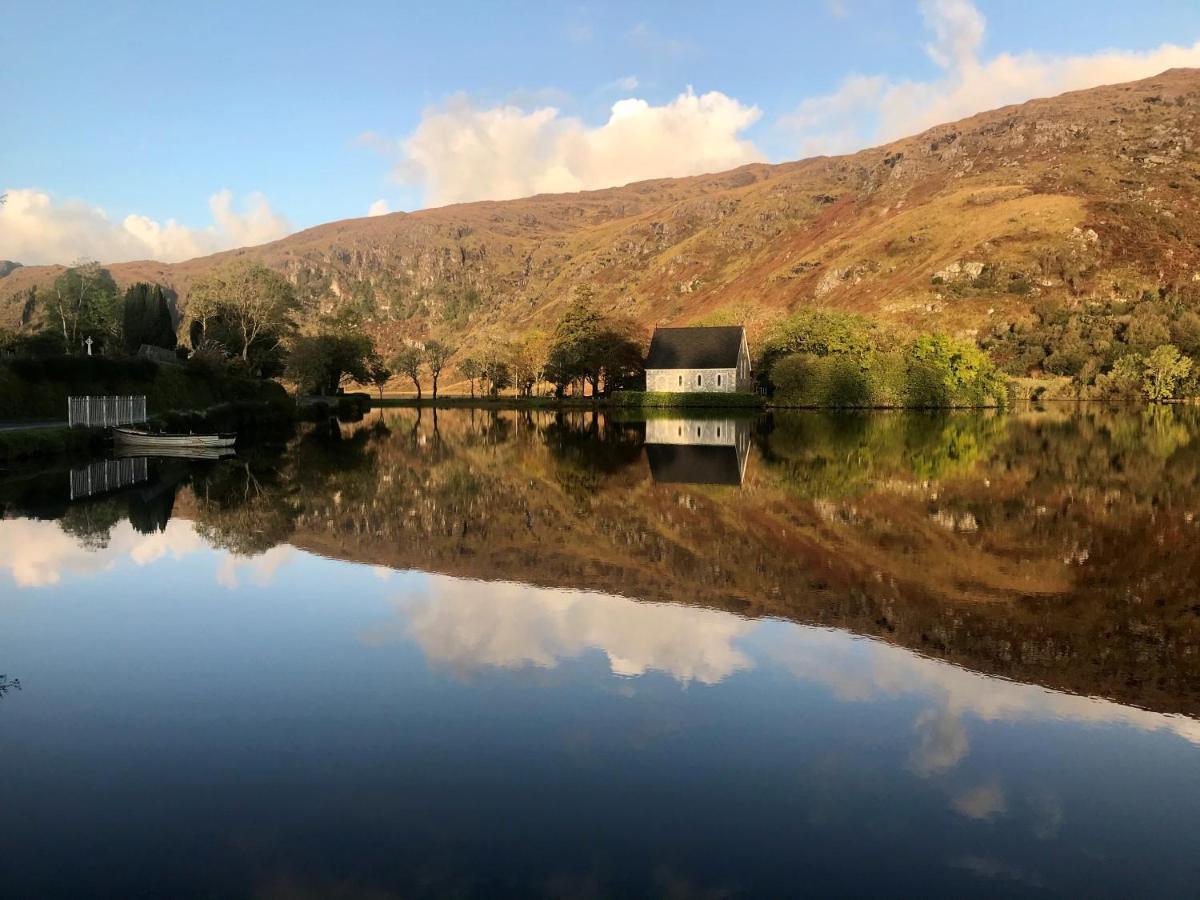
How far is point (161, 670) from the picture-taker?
11.2m

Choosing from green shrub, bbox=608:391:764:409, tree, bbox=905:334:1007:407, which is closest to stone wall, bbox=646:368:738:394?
green shrub, bbox=608:391:764:409

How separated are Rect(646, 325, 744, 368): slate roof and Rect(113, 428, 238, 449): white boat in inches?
2759

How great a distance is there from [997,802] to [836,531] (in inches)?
521

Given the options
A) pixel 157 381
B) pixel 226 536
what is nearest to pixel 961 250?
pixel 157 381

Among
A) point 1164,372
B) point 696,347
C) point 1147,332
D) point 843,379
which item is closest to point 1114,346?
point 1147,332

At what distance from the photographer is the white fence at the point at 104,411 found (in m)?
42.1

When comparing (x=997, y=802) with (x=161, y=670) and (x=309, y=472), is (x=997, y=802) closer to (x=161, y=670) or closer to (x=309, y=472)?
(x=161, y=670)

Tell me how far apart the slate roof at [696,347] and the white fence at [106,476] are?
76.5 metres

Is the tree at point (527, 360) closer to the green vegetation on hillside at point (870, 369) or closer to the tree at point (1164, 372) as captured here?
the green vegetation on hillside at point (870, 369)

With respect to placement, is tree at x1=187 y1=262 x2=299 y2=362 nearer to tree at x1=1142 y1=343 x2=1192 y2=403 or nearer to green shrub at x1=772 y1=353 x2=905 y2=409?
green shrub at x1=772 y1=353 x2=905 y2=409

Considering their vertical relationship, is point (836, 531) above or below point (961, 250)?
below

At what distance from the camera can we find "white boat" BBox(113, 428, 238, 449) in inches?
1641

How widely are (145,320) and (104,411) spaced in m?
35.1

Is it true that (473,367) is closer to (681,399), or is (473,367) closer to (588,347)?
(588,347)
